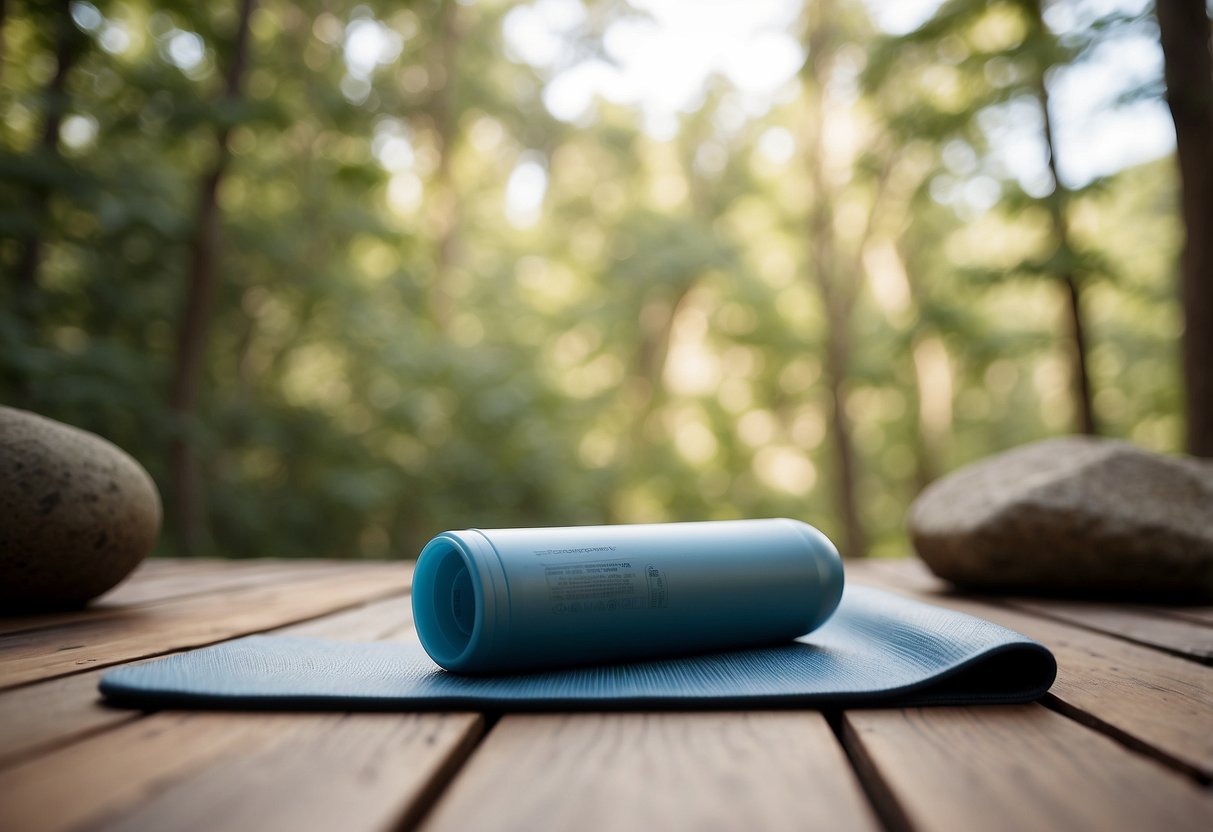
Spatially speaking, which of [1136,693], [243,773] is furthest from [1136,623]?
[243,773]

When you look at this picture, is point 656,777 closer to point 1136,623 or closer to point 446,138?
point 1136,623

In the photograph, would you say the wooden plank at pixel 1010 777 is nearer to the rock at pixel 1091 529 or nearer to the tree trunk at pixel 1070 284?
the rock at pixel 1091 529

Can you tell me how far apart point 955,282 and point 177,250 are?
5133mm

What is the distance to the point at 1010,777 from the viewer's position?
33.4 inches

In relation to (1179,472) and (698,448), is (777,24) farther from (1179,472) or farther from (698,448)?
(1179,472)

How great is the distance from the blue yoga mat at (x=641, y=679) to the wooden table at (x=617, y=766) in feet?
0.08

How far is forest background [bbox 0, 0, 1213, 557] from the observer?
4.76m

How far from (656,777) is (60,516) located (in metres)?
1.53

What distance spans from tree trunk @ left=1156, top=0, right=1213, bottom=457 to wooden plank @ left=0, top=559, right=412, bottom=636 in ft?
10.6

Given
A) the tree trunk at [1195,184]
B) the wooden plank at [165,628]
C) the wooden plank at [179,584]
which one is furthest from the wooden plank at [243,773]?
the tree trunk at [1195,184]

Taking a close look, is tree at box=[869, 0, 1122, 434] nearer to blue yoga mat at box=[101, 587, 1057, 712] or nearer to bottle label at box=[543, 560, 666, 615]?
blue yoga mat at box=[101, 587, 1057, 712]

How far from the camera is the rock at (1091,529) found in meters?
2.29

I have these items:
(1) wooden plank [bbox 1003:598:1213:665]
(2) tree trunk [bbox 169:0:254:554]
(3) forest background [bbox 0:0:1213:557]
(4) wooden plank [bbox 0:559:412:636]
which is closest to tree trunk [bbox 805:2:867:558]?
(3) forest background [bbox 0:0:1213:557]

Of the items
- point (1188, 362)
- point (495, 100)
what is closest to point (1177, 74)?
point (1188, 362)
